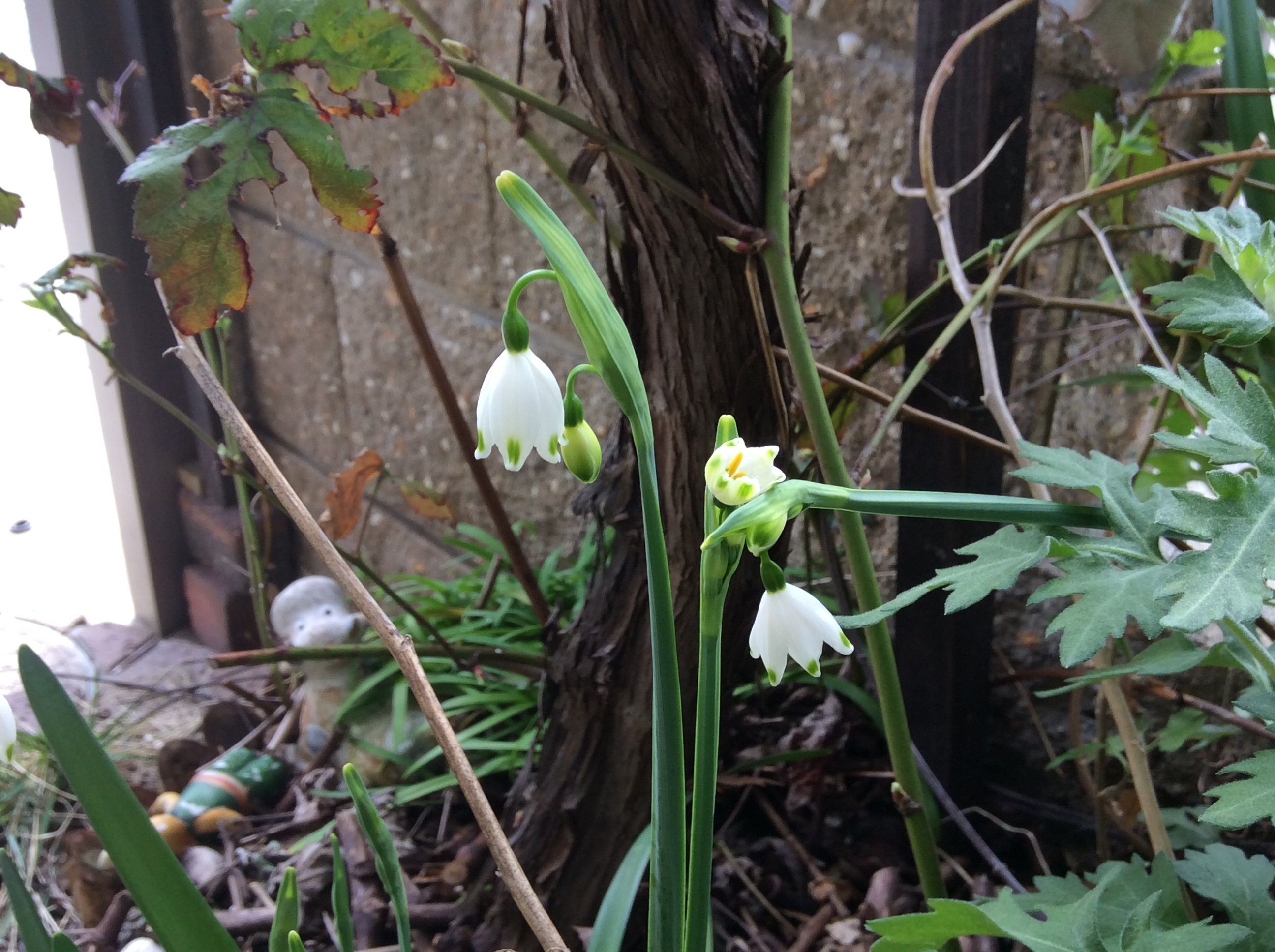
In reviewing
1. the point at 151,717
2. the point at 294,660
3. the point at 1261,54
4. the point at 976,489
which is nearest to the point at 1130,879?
the point at 976,489

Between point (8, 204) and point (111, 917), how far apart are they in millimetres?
683

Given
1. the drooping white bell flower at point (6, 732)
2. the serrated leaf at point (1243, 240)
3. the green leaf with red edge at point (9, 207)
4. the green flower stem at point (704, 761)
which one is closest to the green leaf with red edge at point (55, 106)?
the green leaf with red edge at point (9, 207)

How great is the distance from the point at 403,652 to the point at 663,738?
169 mm

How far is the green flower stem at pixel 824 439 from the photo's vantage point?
63 centimetres

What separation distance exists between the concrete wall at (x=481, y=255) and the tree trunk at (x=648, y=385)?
0.13 m

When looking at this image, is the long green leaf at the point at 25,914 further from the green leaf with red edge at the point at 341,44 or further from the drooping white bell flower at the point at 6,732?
the green leaf with red edge at the point at 341,44

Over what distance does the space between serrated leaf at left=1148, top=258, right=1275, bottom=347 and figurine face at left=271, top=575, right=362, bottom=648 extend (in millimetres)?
1121

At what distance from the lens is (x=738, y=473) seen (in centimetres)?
38

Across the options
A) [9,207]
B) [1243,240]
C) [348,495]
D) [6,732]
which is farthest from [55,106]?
[1243,240]

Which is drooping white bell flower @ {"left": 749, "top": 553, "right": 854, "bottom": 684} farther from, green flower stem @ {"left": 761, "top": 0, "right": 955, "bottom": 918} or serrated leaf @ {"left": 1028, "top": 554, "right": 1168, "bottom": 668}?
green flower stem @ {"left": 761, "top": 0, "right": 955, "bottom": 918}

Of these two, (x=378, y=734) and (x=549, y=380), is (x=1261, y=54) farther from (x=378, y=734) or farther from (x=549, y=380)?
(x=378, y=734)

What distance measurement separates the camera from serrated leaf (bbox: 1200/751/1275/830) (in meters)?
0.41

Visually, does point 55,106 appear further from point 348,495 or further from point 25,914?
point 25,914

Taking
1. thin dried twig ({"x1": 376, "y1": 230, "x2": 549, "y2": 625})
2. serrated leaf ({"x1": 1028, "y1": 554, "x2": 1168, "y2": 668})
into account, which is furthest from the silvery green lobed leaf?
thin dried twig ({"x1": 376, "y1": 230, "x2": 549, "y2": 625})
